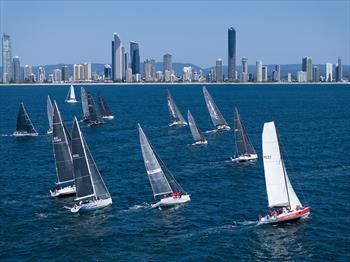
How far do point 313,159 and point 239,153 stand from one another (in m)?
11.4

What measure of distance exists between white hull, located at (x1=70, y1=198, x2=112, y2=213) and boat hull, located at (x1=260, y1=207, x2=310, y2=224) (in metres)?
17.3

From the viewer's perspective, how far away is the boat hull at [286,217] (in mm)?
57312

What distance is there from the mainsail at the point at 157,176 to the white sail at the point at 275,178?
11461 millimetres

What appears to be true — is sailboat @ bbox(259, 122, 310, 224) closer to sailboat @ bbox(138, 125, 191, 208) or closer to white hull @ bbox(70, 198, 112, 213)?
sailboat @ bbox(138, 125, 191, 208)

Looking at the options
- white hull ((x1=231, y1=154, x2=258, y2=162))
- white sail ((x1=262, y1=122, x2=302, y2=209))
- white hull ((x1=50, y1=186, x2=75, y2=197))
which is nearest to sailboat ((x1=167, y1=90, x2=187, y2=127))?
white hull ((x1=231, y1=154, x2=258, y2=162))

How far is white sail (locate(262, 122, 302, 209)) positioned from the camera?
58531mm

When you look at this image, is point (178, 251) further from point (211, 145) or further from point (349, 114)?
point (349, 114)

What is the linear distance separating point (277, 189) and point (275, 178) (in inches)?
44.9

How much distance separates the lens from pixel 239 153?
297ft

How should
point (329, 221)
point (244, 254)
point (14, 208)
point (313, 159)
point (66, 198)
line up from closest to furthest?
point (244, 254) → point (329, 221) → point (14, 208) → point (66, 198) → point (313, 159)

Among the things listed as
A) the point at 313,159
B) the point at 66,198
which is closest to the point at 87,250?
the point at 66,198

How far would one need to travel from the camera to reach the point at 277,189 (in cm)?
5922

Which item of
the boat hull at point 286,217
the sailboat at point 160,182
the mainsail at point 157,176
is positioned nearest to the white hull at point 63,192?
the mainsail at point 157,176

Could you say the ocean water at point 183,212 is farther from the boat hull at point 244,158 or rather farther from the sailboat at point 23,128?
the sailboat at point 23,128
